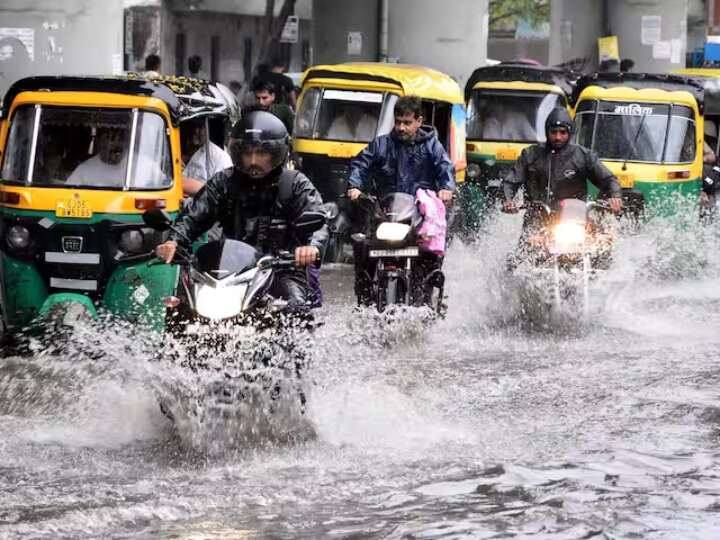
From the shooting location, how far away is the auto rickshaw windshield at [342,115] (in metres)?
17.4

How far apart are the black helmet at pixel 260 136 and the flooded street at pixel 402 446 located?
0.95 m

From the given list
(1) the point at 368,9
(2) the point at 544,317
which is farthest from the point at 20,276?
(1) the point at 368,9

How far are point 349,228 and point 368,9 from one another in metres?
12.9

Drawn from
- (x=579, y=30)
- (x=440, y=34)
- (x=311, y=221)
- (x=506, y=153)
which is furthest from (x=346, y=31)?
(x=311, y=221)

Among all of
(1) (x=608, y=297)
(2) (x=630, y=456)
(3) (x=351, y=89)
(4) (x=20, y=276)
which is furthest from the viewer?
(3) (x=351, y=89)

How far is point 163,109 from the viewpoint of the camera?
1114 centimetres

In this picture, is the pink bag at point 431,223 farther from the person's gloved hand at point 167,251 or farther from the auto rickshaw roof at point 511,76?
the auto rickshaw roof at point 511,76

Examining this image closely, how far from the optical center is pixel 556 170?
44.4 feet

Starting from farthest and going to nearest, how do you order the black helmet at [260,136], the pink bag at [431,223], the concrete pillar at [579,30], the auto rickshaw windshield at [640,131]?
Result: 1. the concrete pillar at [579,30]
2. the auto rickshaw windshield at [640,131]
3. the pink bag at [431,223]
4. the black helmet at [260,136]

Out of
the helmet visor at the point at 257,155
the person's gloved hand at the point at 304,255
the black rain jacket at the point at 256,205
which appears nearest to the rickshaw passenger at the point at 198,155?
the black rain jacket at the point at 256,205

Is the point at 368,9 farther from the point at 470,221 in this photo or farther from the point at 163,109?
the point at 163,109

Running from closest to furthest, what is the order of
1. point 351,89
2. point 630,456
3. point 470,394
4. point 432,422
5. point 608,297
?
point 630,456 → point 432,422 → point 470,394 → point 608,297 → point 351,89

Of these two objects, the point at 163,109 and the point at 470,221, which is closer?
the point at 163,109

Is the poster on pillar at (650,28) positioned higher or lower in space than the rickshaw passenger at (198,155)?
higher
